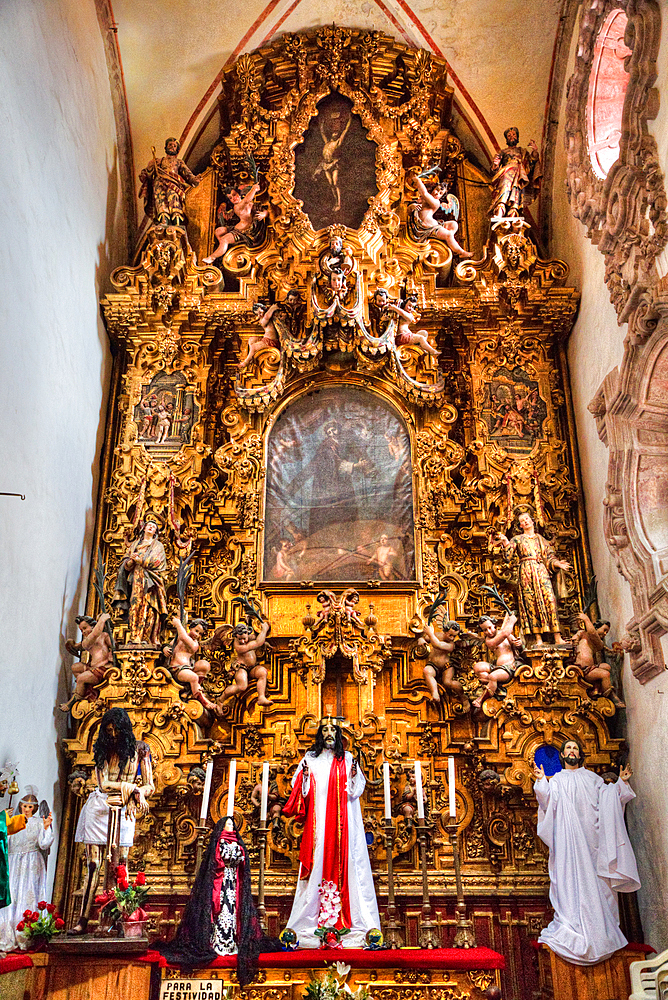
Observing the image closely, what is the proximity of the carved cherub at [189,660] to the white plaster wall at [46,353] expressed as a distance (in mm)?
1187

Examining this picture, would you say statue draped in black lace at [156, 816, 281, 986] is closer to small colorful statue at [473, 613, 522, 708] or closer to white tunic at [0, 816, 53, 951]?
white tunic at [0, 816, 53, 951]

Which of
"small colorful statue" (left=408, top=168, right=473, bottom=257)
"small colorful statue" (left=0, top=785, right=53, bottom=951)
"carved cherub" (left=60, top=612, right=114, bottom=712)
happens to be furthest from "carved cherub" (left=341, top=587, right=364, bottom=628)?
"small colorful statue" (left=408, top=168, right=473, bottom=257)

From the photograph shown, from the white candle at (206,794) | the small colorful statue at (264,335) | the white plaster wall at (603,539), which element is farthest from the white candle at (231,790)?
the small colorful statue at (264,335)

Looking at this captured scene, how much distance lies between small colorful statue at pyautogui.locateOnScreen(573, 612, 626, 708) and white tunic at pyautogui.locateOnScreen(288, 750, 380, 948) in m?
2.60

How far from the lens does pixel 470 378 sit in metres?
12.3

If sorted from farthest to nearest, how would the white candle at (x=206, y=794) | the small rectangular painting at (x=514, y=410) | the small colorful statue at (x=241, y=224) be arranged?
the small colorful statue at (x=241, y=224), the small rectangular painting at (x=514, y=410), the white candle at (x=206, y=794)

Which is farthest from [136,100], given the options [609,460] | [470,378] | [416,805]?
[416,805]

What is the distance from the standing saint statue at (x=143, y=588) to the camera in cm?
1064

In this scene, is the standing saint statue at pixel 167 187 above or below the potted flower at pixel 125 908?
above

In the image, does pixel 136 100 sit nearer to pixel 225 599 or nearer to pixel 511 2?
pixel 511 2

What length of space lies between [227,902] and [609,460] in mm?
5777

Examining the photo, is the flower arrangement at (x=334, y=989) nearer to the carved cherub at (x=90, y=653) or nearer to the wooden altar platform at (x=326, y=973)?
the wooden altar platform at (x=326, y=973)

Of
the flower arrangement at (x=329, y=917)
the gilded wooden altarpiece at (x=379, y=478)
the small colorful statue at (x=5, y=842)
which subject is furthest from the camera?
the gilded wooden altarpiece at (x=379, y=478)

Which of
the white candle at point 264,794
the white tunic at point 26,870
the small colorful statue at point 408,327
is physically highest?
the small colorful statue at point 408,327
